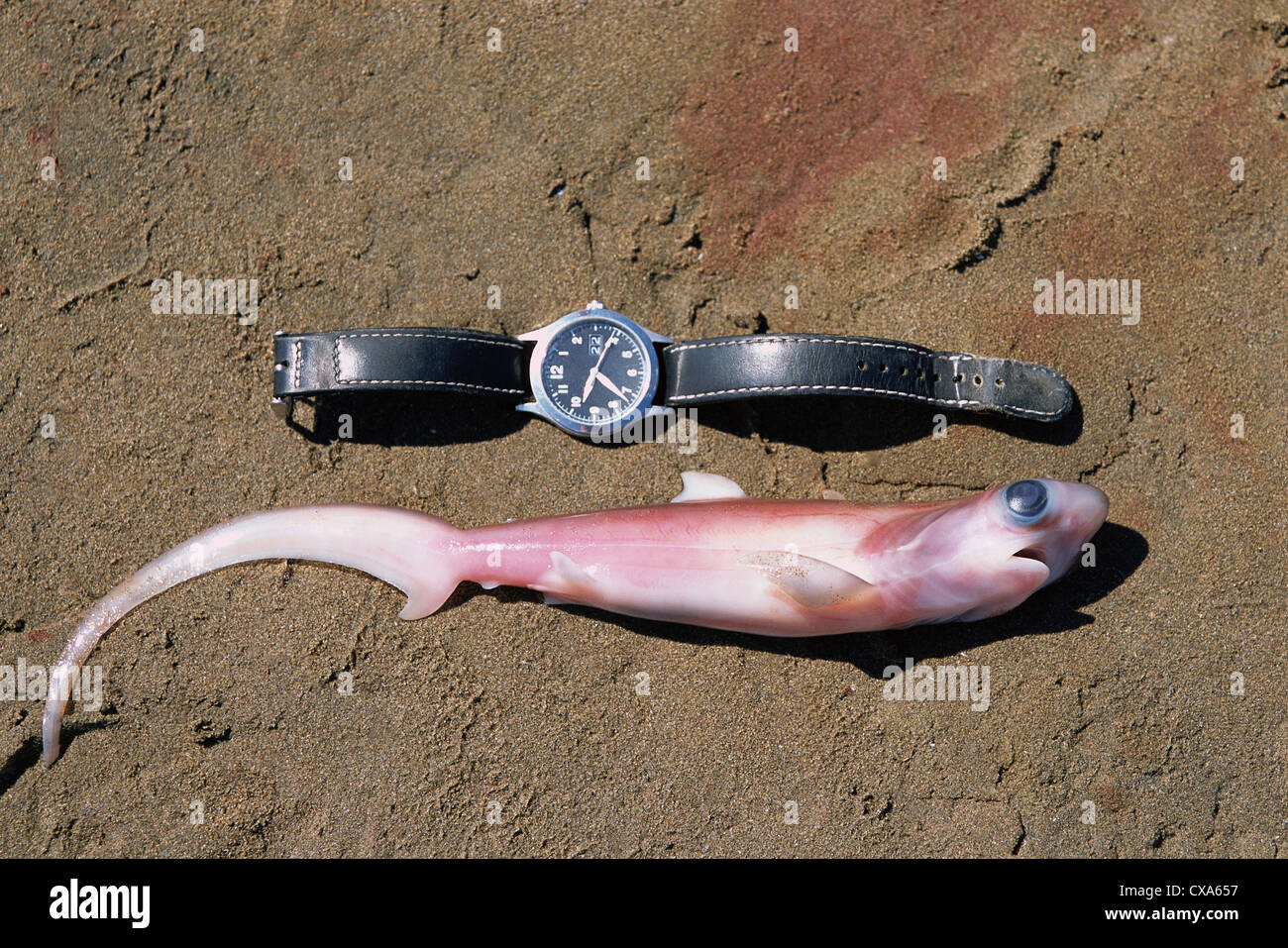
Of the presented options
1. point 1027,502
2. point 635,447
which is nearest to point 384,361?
point 635,447

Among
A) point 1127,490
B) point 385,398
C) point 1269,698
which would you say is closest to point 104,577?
point 385,398

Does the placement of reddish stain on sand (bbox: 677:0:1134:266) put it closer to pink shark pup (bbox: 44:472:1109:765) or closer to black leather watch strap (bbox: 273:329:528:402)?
black leather watch strap (bbox: 273:329:528:402)

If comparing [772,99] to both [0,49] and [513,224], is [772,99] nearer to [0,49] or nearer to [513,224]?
[513,224]

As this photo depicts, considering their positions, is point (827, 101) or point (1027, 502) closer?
point (1027, 502)

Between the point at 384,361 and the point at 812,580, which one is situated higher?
the point at 384,361

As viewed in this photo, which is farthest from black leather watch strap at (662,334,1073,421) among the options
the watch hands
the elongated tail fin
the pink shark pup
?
the elongated tail fin

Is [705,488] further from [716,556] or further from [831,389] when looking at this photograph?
[831,389]

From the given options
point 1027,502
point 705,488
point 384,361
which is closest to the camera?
point 1027,502

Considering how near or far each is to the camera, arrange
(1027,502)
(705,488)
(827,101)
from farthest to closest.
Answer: (827,101), (705,488), (1027,502)
